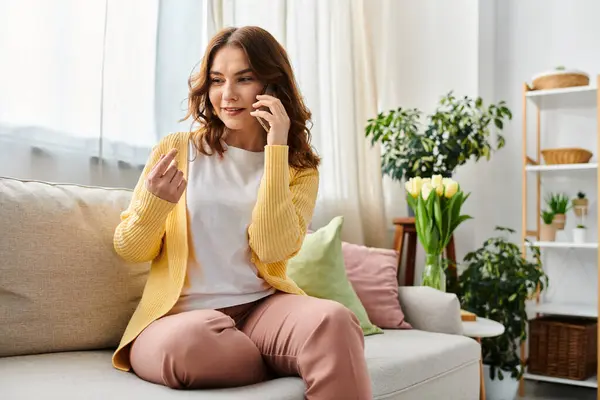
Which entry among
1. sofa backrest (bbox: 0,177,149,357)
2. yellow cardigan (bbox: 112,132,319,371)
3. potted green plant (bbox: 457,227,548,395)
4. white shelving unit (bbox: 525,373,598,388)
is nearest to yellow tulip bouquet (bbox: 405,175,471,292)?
potted green plant (bbox: 457,227,548,395)

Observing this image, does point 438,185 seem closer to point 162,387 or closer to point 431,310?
point 431,310

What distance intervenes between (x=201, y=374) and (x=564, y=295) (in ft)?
8.71

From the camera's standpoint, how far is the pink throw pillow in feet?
7.23

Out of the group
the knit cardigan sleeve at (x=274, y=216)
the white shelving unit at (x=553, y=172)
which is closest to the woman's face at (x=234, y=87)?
the knit cardigan sleeve at (x=274, y=216)

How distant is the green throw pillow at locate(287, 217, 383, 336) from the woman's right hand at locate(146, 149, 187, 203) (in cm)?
74

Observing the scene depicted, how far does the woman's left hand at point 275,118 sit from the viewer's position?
1.48 m

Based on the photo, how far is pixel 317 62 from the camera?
9.87 ft

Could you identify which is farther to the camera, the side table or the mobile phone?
the side table

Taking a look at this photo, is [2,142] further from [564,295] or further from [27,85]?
[564,295]

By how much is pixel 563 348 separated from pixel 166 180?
91.3 inches

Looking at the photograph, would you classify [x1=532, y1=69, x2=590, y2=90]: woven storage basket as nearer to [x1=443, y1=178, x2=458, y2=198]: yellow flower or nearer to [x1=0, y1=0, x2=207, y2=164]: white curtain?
A: [x1=443, y1=178, x2=458, y2=198]: yellow flower

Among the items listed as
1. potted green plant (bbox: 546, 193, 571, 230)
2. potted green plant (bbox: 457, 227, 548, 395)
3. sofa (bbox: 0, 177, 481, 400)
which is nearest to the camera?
sofa (bbox: 0, 177, 481, 400)

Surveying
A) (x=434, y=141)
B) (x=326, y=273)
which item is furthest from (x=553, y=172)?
(x=326, y=273)

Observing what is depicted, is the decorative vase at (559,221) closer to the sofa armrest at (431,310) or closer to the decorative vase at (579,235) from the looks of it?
the decorative vase at (579,235)
